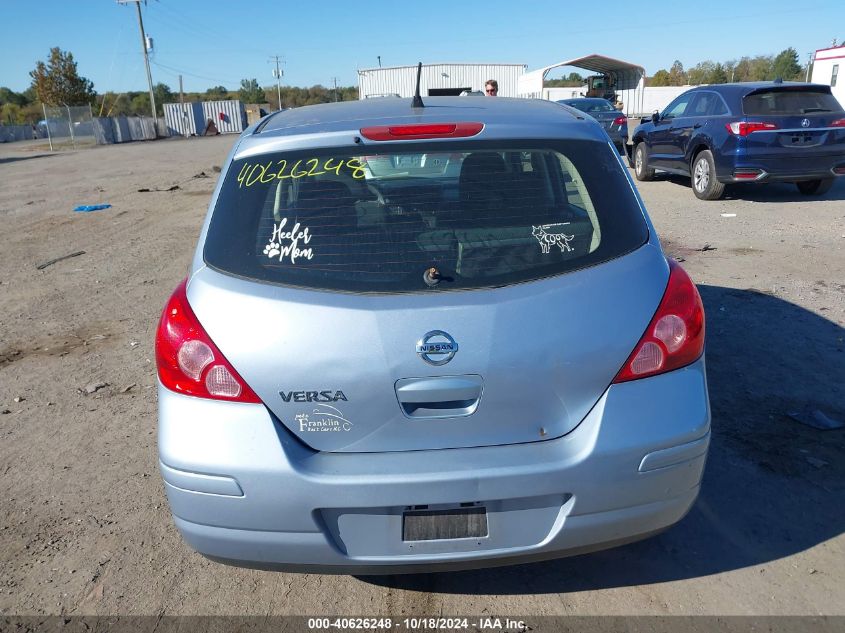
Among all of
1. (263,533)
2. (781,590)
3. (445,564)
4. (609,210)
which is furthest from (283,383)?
(781,590)

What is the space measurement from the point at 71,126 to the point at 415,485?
50105mm

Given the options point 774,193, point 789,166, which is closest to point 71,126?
point 774,193

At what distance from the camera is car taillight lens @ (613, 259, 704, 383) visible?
7.44 ft

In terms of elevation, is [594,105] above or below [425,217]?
below

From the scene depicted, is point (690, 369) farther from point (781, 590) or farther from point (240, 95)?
point (240, 95)

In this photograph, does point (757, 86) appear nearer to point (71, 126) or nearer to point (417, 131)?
point (417, 131)

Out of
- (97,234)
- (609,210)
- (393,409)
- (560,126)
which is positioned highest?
(560,126)

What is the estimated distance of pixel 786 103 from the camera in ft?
34.5

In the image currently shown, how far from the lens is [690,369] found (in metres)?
2.38

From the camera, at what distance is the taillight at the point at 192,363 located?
2.25 m

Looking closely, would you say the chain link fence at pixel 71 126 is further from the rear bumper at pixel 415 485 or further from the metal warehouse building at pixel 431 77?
the rear bumper at pixel 415 485

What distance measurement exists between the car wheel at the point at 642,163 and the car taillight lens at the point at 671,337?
1233 centimetres

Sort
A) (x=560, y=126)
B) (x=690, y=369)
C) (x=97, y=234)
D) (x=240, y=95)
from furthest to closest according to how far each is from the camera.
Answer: (x=240, y=95), (x=97, y=234), (x=560, y=126), (x=690, y=369)

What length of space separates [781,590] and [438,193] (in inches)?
77.7
